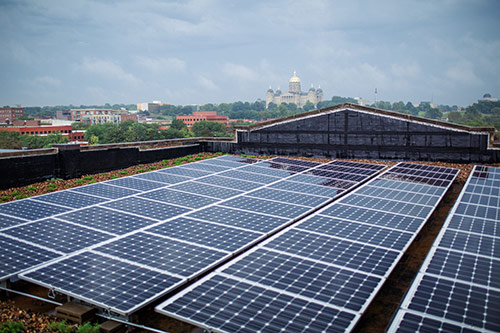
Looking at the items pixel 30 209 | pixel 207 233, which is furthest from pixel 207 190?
pixel 30 209

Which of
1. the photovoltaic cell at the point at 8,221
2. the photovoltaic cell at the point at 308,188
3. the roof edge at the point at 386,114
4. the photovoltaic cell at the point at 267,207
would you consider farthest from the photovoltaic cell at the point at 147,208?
the roof edge at the point at 386,114

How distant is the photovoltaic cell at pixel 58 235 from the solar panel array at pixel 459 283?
42.8 feet

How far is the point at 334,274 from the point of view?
14359 millimetres

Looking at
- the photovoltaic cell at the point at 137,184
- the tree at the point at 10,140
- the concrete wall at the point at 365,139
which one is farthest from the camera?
the tree at the point at 10,140

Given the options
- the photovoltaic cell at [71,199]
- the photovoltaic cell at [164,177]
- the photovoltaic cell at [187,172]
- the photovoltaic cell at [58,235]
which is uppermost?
the photovoltaic cell at [187,172]

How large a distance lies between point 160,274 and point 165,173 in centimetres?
1995

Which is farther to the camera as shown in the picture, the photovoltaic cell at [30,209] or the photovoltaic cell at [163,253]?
the photovoltaic cell at [30,209]

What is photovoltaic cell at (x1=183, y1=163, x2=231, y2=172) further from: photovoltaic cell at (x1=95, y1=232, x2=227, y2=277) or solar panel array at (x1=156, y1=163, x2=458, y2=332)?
photovoltaic cell at (x1=95, y1=232, x2=227, y2=277)

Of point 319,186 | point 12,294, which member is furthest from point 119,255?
point 319,186

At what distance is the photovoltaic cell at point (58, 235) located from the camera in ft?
57.3

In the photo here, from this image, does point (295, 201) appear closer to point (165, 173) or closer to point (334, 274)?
point (334, 274)

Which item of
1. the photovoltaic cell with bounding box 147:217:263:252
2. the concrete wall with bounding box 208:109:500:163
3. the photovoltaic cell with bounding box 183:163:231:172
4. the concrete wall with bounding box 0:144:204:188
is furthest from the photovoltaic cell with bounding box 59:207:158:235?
the concrete wall with bounding box 208:109:500:163

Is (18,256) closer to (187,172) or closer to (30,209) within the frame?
(30,209)

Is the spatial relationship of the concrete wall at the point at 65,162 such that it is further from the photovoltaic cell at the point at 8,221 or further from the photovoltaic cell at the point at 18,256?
the photovoltaic cell at the point at 18,256
